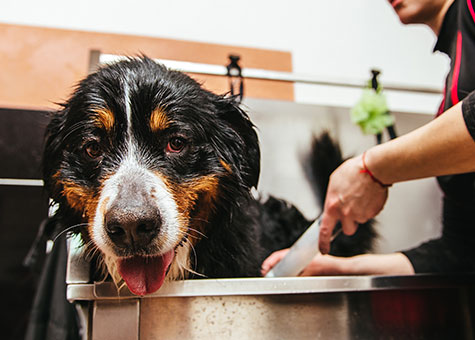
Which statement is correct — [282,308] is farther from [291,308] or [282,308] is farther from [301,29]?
[301,29]

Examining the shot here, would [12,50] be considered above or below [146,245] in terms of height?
above

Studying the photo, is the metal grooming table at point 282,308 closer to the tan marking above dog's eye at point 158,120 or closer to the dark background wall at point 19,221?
the tan marking above dog's eye at point 158,120

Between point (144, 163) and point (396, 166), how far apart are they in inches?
22.3

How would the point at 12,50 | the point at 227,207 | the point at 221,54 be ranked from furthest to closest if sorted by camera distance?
1. the point at 221,54
2. the point at 12,50
3. the point at 227,207

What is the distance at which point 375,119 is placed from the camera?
1684 millimetres

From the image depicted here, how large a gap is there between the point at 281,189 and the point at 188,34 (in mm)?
1125

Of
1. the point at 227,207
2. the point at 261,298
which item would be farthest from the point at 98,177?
the point at 261,298

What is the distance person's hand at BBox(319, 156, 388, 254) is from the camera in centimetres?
98

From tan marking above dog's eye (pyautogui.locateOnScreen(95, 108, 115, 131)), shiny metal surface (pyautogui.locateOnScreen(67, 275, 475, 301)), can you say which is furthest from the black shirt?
tan marking above dog's eye (pyautogui.locateOnScreen(95, 108, 115, 131))

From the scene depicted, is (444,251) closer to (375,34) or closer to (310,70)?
(310,70)

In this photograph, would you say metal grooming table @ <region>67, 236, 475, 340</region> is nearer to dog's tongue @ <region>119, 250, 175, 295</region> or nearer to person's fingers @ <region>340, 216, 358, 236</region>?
dog's tongue @ <region>119, 250, 175, 295</region>

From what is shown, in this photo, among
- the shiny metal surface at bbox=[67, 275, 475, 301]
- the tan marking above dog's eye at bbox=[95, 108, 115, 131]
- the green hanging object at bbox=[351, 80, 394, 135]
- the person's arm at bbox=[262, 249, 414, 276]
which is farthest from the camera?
the green hanging object at bbox=[351, 80, 394, 135]

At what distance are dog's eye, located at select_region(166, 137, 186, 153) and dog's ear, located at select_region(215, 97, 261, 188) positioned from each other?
137 millimetres

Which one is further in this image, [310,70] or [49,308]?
[310,70]
